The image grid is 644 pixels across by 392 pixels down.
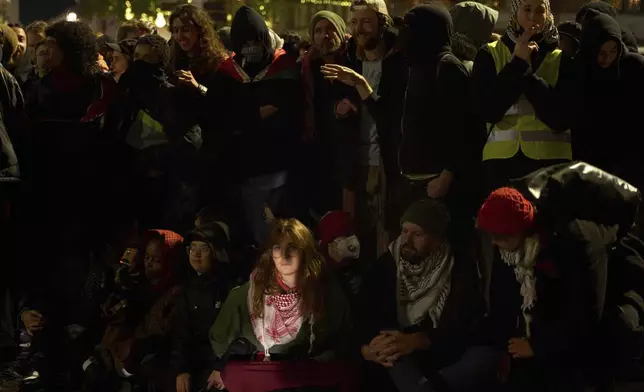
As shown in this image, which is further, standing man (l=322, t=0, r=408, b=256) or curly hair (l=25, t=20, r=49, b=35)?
curly hair (l=25, t=20, r=49, b=35)

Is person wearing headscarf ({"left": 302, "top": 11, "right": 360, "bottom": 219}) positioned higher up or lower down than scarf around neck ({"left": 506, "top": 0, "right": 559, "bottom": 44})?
lower down

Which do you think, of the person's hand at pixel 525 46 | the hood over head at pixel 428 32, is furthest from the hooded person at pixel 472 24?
the person's hand at pixel 525 46

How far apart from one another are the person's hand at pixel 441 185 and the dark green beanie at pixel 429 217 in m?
0.20

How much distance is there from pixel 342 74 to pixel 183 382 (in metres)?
1.70

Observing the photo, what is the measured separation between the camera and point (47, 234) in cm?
795

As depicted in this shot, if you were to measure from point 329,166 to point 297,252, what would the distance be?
3.82 feet

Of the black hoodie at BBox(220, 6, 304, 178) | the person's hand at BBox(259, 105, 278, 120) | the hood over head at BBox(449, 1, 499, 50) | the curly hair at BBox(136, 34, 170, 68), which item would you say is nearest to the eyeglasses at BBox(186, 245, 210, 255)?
the black hoodie at BBox(220, 6, 304, 178)

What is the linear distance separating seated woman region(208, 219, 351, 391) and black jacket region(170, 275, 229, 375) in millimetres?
331

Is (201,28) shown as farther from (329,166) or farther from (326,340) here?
(326,340)

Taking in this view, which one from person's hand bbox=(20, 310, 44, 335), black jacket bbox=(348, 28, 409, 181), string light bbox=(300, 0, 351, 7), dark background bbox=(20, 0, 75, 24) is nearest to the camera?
black jacket bbox=(348, 28, 409, 181)

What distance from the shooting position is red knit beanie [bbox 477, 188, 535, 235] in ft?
19.4

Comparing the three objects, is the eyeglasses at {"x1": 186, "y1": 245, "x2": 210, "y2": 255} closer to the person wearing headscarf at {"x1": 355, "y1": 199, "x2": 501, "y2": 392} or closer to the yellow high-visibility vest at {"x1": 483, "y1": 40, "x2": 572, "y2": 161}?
the person wearing headscarf at {"x1": 355, "y1": 199, "x2": 501, "y2": 392}

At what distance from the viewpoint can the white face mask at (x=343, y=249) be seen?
679 centimetres

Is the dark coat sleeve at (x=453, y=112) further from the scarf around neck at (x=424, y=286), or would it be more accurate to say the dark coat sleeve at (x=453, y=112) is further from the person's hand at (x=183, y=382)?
the person's hand at (x=183, y=382)
